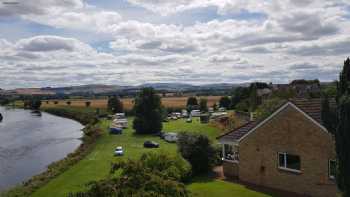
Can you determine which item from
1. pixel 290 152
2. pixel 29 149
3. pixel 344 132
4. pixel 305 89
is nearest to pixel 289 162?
pixel 290 152

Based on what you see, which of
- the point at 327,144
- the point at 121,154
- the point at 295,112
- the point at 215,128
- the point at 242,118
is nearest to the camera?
the point at 327,144

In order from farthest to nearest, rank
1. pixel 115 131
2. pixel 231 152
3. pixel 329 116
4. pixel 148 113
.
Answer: pixel 148 113, pixel 115 131, pixel 231 152, pixel 329 116

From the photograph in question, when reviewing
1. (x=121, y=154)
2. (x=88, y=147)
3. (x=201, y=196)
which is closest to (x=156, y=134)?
(x=88, y=147)

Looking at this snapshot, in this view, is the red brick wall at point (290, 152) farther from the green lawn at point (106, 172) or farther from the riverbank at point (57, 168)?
the riverbank at point (57, 168)

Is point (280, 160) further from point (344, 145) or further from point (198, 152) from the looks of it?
point (344, 145)

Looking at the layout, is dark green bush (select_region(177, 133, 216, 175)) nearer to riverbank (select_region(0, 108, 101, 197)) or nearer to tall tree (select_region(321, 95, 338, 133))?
riverbank (select_region(0, 108, 101, 197))

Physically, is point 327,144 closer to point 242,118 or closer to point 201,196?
point 201,196
